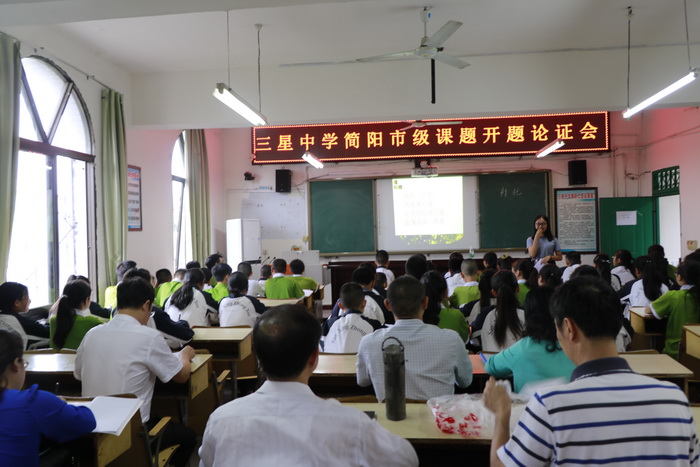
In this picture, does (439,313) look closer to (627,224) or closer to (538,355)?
(538,355)

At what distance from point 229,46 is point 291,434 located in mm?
5215

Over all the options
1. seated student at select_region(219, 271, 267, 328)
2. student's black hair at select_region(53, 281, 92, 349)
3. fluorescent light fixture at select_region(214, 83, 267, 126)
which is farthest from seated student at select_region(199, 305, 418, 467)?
fluorescent light fixture at select_region(214, 83, 267, 126)

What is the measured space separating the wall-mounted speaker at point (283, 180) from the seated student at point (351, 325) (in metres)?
6.27

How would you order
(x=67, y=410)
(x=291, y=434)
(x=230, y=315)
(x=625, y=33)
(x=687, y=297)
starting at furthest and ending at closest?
(x=625, y=33) < (x=230, y=315) < (x=687, y=297) < (x=67, y=410) < (x=291, y=434)

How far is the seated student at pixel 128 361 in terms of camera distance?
90.2 inches

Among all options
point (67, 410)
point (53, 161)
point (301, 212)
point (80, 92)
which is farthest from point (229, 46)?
point (67, 410)

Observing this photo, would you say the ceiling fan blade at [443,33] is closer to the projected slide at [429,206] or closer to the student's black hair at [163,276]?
the student's black hair at [163,276]

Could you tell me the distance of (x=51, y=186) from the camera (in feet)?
16.7

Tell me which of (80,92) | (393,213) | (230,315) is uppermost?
(80,92)

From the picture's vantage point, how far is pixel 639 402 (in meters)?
1.04

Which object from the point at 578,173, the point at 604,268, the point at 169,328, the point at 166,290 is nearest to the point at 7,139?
the point at 166,290

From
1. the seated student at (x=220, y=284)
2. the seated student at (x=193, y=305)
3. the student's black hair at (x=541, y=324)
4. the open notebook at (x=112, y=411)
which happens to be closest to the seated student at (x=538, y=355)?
the student's black hair at (x=541, y=324)

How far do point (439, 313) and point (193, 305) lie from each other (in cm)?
215

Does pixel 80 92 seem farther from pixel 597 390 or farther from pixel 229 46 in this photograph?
pixel 597 390
